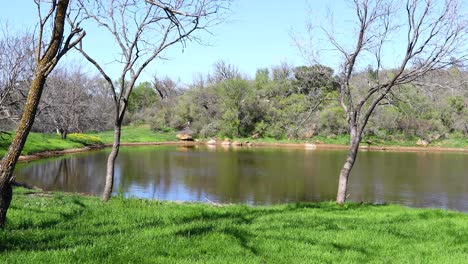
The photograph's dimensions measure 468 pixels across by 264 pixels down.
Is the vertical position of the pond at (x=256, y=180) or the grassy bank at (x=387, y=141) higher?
the grassy bank at (x=387, y=141)

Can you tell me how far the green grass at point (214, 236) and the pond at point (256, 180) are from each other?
8365mm

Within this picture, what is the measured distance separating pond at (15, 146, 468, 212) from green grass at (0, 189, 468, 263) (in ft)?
27.4

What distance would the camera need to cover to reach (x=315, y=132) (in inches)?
2507

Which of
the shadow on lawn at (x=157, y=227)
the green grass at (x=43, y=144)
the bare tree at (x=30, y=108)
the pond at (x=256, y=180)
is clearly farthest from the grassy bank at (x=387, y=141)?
the bare tree at (x=30, y=108)

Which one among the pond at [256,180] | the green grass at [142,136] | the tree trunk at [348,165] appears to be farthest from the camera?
the green grass at [142,136]

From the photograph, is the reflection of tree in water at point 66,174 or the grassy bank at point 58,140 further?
the grassy bank at point 58,140

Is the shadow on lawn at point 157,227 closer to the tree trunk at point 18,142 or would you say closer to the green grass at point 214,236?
the green grass at point 214,236

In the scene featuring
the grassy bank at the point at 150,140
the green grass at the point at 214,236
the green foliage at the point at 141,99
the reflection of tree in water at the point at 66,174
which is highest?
the green foliage at the point at 141,99

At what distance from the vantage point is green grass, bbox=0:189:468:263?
19.1 ft

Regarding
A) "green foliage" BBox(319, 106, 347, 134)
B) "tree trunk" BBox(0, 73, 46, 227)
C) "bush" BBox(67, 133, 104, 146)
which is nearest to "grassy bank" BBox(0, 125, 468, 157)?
"bush" BBox(67, 133, 104, 146)

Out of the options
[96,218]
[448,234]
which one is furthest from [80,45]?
[448,234]

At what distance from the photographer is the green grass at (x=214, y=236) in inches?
230

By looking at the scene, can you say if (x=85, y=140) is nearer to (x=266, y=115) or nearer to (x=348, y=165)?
(x=266, y=115)

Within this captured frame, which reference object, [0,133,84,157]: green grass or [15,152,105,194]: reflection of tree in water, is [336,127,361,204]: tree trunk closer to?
[15,152,105,194]: reflection of tree in water
